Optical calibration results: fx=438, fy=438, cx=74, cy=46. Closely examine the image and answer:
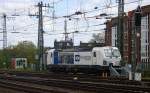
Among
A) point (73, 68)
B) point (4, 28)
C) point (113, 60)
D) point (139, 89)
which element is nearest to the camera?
point (139, 89)

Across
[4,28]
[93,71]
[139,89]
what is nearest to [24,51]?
[4,28]

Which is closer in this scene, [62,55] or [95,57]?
[95,57]

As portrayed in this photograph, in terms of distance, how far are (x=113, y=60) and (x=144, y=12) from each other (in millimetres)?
33961

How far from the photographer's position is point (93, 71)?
49.8m

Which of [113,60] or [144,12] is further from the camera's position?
[144,12]

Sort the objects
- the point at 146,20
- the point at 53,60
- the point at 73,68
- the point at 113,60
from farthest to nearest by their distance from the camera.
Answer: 1. the point at 146,20
2. the point at 53,60
3. the point at 73,68
4. the point at 113,60

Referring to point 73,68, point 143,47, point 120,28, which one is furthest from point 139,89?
point 143,47

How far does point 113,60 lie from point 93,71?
278cm

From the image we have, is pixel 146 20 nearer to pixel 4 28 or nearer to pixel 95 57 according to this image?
pixel 4 28

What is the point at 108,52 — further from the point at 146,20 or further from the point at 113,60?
the point at 146,20

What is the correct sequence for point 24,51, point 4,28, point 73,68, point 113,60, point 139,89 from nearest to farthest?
point 139,89 < point 113,60 < point 73,68 < point 4,28 < point 24,51

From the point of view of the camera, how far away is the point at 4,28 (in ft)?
238

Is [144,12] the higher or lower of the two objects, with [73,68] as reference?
higher

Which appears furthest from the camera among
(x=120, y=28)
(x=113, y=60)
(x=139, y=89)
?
(x=113, y=60)
